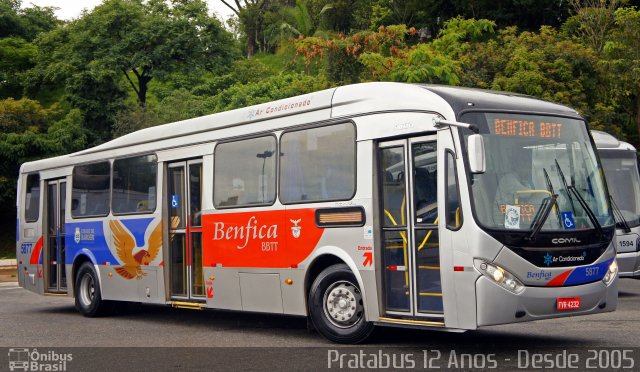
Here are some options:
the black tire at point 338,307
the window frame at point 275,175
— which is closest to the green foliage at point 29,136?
the window frame at point 275,175

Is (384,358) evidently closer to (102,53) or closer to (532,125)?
(532,125)

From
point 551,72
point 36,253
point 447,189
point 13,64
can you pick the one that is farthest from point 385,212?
point 13,64

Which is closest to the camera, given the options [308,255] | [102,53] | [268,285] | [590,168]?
[590,168]

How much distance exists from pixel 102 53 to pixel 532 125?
126ft

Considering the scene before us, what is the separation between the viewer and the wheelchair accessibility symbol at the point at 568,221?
954 cm

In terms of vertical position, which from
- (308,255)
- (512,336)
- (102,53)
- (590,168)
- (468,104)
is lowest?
(512,336)

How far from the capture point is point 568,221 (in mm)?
9586

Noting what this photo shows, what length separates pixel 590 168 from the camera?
10.1 metres

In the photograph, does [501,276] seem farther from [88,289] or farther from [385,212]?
[88,289]

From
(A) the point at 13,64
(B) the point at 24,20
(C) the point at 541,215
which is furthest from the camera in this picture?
(B) the point at 24,20

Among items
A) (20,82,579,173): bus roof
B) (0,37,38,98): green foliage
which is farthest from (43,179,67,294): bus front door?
(0,37,38,98): green foliage

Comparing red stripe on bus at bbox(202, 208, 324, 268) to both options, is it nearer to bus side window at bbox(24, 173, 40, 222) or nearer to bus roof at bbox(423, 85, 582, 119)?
bus roof at bbox(423, 85, 582, 119)

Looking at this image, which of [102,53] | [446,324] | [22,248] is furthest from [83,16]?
[446,324]

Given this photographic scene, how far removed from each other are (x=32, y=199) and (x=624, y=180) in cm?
1239
